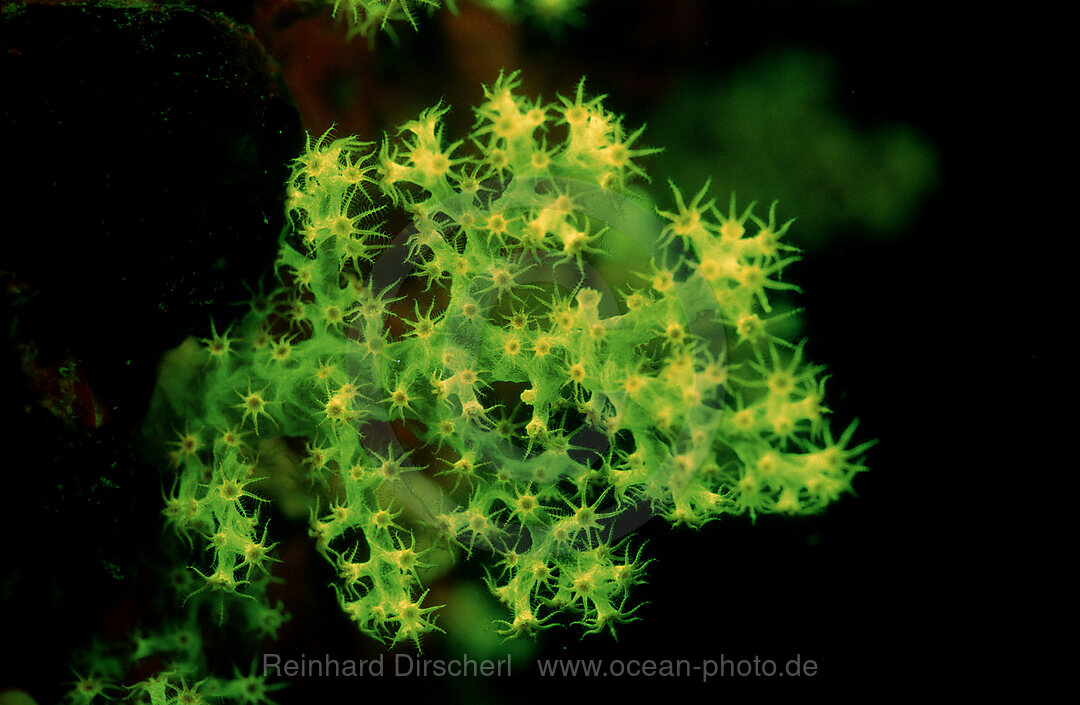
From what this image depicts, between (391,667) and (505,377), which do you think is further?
(391,667)

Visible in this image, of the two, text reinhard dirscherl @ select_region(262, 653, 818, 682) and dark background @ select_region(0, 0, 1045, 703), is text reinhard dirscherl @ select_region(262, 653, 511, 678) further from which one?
dark background @ select_region(0, 0, 1045, 703)

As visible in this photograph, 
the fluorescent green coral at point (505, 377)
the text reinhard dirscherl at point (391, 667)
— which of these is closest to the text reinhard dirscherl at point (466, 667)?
the text reinhard dirscherl at point (391, 667)

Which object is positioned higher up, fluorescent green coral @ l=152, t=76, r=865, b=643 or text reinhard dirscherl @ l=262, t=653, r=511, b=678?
fluorescent green coral @ l=152, t=76, r=865, b=643

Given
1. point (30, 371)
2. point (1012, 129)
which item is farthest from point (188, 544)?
point (1012, 129)

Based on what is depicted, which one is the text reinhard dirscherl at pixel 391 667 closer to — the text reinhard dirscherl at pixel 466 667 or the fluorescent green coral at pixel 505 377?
the text reinhard dirscherl at pixel 466 667

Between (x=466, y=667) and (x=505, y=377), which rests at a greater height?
(x=505, y=377)

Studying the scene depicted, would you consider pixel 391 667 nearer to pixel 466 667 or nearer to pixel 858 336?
pixel 466 667

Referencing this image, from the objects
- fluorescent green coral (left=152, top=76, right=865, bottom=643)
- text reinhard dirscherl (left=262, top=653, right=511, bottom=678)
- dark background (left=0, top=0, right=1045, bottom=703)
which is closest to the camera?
fluorescent green coral (left=152, top=76, right=865, bottom=643)

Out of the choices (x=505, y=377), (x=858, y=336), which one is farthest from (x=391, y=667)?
(x=858, y=336)

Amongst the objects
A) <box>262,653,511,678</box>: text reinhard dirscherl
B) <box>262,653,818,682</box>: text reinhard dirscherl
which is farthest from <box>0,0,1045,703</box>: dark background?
<box>262,653,511,678</box>: text reinhard dirscherl
